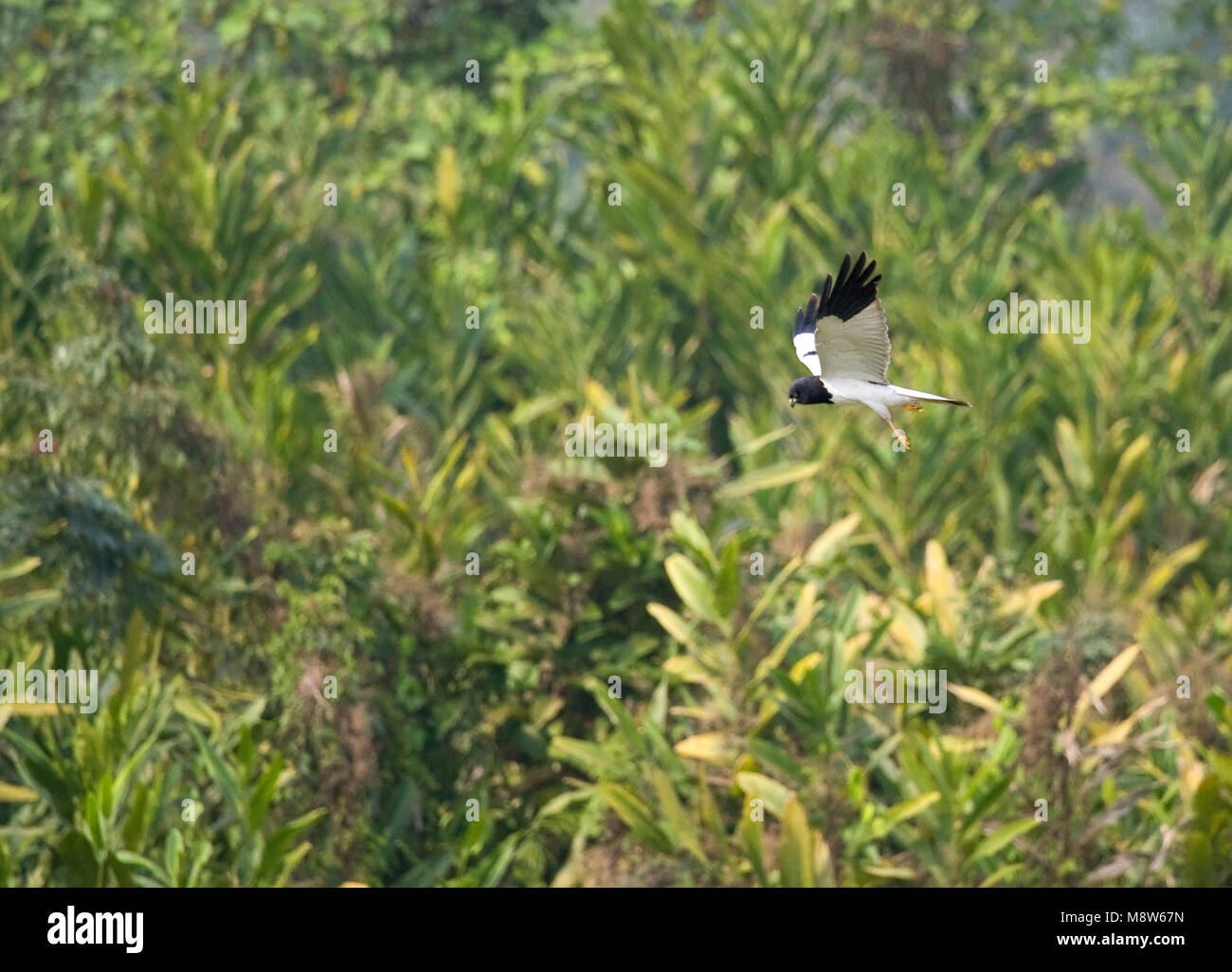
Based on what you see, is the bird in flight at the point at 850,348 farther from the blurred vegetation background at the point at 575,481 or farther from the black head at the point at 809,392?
the blurred vegetation background at the point at 575,481

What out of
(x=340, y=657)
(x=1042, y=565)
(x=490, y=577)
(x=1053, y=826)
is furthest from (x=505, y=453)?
(x=1053, y=826)

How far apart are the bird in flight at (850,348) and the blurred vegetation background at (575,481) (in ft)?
10.6

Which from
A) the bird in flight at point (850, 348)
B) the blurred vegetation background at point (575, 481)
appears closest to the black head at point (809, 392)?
the bird in flight at point (850, 348)

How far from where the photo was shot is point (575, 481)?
1113 cm

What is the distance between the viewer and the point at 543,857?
10.5 metres

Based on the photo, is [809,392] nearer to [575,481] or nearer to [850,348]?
[850,348]

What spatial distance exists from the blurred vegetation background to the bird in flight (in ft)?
10.6

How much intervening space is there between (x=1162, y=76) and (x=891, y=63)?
249 centimetres

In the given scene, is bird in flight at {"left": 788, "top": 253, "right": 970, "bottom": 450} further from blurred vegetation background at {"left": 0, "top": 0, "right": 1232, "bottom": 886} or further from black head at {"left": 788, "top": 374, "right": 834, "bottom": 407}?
blurred vegetation background at {"left": 0, "top": 0, "right": 1232, "bottom": 886}

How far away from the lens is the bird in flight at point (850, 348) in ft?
21.5

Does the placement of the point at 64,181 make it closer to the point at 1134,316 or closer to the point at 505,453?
the point at 505,453
